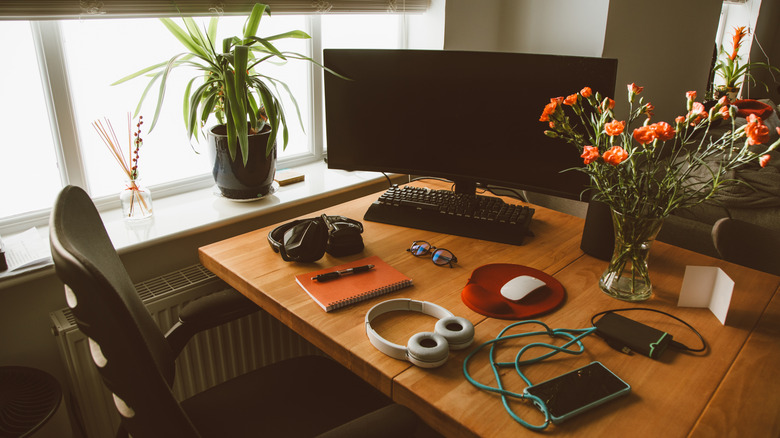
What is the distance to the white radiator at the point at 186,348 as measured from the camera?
137cm

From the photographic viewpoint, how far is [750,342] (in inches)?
40.9

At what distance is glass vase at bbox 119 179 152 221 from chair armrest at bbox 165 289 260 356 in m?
0.48

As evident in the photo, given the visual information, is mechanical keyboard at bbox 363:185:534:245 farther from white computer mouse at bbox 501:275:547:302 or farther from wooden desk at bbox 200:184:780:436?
white computer mouse at bbox 501:275:547:302

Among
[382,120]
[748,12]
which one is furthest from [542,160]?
[748,12]

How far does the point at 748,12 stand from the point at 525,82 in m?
4.38

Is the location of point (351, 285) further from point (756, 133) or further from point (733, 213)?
point (733, 213)

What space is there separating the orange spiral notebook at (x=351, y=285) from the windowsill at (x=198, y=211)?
1.66 ft

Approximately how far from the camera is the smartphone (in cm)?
84

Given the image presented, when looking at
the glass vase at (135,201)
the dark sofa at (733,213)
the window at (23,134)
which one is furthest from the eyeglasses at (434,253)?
the dark sofa at (733,213)

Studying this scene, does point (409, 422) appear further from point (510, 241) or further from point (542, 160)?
point (542, 160)

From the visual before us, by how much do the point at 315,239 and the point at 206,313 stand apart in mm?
306

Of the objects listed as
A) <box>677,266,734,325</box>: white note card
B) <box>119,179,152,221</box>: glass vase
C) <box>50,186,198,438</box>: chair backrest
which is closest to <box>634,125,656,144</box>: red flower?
<box>677,266,734,325</box>: white note card

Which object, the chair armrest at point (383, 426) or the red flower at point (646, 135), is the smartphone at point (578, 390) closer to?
the chair armrest at point (383, 426)

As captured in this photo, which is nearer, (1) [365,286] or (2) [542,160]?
(1) [365,286]
